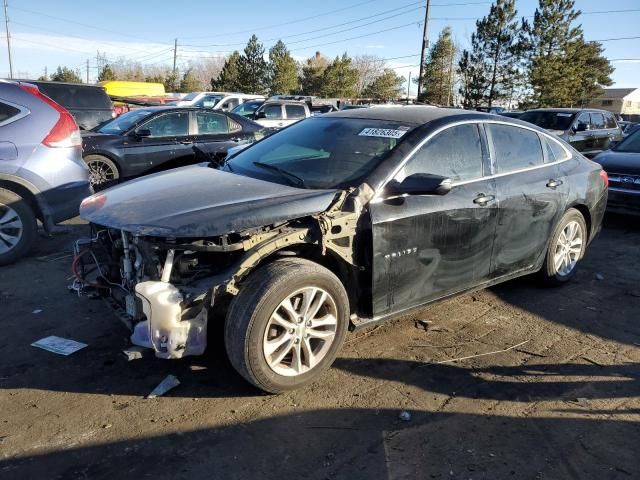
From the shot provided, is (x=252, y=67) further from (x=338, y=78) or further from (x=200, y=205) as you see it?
(x=200, y=205)

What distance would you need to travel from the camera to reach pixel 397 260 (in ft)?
11.2

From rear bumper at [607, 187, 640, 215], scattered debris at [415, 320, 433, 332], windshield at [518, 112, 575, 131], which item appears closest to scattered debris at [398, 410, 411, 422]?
scattered debris at [415, 320, 433, 332]

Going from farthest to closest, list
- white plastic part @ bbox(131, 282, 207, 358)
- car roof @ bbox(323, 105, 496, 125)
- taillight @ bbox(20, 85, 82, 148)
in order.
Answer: taillight @ bbox(20, 85, 82, 148) → car roof @ bbox(323, 105, 496, 125) → white plastic part @ bbox(131, 282, 207, 358)

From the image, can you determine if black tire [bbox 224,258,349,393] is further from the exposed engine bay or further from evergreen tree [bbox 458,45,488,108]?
evergreen tree [bbox 458,45,488,108]

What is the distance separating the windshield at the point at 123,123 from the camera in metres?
9.07

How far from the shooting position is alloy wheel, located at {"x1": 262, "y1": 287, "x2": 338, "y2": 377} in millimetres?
3031

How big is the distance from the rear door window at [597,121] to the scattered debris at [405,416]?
12337 millimetres

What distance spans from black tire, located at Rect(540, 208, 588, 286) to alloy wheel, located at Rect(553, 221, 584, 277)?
2 cm

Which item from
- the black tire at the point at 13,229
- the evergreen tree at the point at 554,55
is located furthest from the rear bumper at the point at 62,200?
the evergreen tree at the point at 554,55

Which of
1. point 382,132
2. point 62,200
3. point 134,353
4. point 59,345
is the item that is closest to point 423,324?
point 382,132

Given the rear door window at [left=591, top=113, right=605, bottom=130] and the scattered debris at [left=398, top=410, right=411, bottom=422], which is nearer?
the scattered debris at [left=398, top=410, right=411, bottom=422]

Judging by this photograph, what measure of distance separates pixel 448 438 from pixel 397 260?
1152 mm

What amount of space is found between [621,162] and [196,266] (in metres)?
7.43

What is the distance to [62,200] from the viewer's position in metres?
5.53
